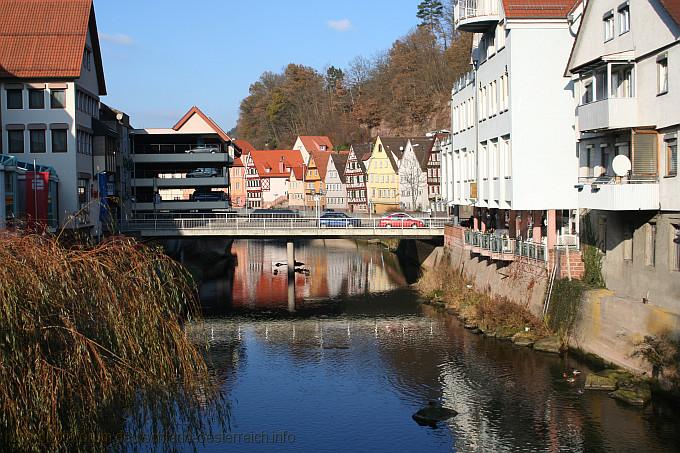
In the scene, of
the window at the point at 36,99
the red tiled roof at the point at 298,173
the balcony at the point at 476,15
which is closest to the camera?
the balcony at the point at 476,15

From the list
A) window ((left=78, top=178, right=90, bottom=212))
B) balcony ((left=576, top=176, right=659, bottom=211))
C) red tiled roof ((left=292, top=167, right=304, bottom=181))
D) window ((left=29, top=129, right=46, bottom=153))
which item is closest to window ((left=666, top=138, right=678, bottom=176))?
balcony ((left=576, top=176, right=659, bottom=211))

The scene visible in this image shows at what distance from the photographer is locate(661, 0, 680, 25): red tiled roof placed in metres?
25.2

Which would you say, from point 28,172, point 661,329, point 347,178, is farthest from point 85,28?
point 347,178

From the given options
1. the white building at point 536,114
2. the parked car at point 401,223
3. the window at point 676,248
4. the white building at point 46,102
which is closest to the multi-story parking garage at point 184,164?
the white building at point 46,102

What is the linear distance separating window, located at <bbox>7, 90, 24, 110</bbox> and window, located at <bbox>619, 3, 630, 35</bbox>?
3656 cm

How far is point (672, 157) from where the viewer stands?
26.6 metres

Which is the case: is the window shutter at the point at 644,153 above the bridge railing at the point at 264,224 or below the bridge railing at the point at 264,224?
above

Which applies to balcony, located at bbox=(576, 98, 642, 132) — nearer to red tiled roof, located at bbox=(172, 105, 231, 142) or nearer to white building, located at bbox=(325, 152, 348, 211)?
red tiled roof, located at bbox=(172, 105, 231, 142)

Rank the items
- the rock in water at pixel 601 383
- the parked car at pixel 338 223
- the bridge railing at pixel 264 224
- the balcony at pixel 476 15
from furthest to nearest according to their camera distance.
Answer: the parked car at pixel 338 223
the bridge railing at pixel 264 224
the balcony at pixel 476 15
the rock in water at pixel 601 383

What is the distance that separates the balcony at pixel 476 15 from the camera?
40.0 metres

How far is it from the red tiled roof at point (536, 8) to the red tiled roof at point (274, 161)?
355ft

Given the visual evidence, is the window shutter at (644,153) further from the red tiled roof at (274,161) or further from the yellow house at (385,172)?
the red tiled roof at (274,161)

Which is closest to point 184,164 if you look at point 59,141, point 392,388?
point 59,141

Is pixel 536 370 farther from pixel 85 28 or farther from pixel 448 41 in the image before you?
pixel 448 41
